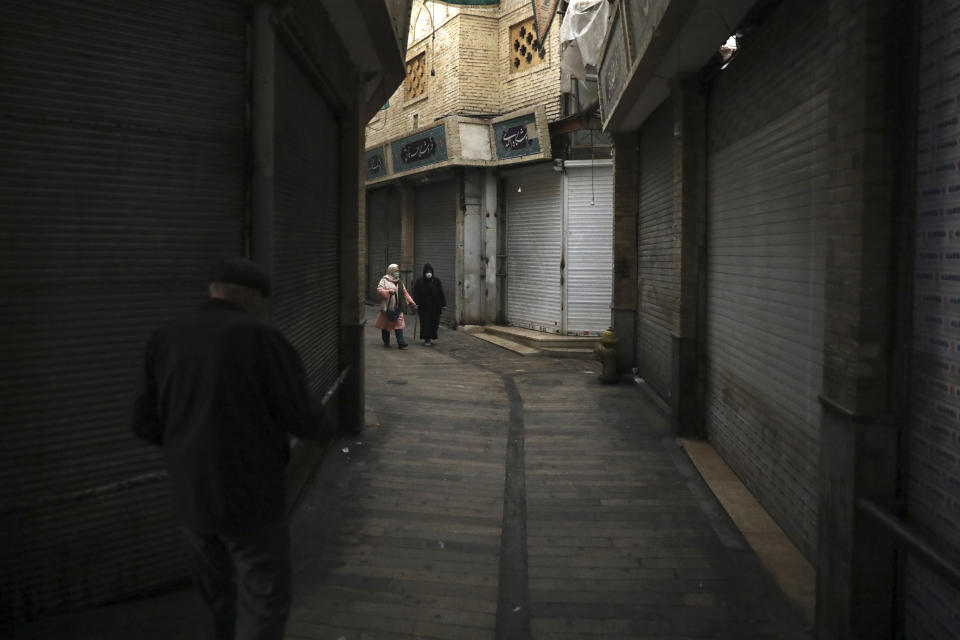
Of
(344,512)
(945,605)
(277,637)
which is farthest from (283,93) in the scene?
(945,605)

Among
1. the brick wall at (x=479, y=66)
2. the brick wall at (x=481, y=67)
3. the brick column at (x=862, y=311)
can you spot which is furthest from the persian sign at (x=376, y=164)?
the brick column at (x=862, y=311)

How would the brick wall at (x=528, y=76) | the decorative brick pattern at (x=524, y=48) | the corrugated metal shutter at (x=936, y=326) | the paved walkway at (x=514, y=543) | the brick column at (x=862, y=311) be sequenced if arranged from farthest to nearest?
the decorative brick pattern at (x=524, y=48)
the brick wall at (x=528, y=76)
the paved walkway at (x=514, y=543)
the brick column at (x=862, y=311)
the corrugated metal shutter at (x=936, y=326)

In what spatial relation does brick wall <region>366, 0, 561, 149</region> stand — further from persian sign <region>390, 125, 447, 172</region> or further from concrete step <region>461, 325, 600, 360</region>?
concrete step <region>461, 325, 600, 360</region>

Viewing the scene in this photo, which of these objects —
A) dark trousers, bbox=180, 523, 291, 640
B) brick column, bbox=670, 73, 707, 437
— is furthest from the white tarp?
dark trousers, bbox=180, 523, 291, 640

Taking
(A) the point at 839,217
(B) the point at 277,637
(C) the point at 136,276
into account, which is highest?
(A) the point at 839,217

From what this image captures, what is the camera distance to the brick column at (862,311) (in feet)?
10.0

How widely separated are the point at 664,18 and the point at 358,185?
3409 millimetres

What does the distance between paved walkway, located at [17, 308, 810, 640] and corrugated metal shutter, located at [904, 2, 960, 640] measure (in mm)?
923

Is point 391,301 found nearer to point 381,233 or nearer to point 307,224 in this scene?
point 307,224

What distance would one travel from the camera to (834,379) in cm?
334

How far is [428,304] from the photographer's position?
15.1m

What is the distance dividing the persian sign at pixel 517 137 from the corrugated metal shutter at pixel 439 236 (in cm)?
195

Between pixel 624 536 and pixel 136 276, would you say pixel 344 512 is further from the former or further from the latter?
pixel 136 276

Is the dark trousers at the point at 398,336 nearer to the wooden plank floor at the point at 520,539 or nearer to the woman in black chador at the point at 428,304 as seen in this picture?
the woman in black chador at the point at 428,304
